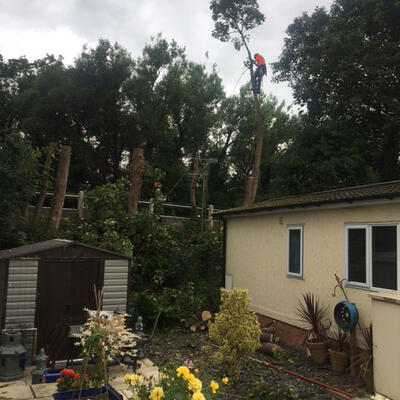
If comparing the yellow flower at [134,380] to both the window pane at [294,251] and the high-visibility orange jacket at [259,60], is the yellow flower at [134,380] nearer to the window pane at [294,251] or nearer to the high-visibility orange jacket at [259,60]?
the window pane at [294,251]

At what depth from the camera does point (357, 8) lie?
21.1 m

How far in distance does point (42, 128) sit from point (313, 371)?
23.5m

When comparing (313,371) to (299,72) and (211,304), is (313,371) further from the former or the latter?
(299,72)

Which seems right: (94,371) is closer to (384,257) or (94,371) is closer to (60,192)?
(384,257)

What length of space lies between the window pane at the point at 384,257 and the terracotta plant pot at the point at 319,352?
5.45ft

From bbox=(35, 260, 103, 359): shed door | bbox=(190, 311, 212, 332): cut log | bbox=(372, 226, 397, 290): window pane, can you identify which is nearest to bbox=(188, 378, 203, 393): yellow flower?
bbox=(372, 226, 397, 290): window pane

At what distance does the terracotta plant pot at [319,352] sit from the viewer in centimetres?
793

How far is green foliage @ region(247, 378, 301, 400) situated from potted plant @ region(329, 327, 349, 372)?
1.48 meters

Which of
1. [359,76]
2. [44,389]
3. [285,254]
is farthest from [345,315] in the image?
[359,76]

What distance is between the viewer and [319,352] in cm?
793

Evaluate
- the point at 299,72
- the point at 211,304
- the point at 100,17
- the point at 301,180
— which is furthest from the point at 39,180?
the point at 299,72

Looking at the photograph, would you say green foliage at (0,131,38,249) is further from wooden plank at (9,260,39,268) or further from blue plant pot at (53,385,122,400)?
blue plant pot at (53,385,122,400)

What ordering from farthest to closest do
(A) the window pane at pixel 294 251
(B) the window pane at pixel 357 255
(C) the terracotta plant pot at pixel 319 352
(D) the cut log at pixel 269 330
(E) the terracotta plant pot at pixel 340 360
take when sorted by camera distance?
(D) the cut log at pixel 269 330 → (A) the window pane at pixel 294 251 → (C) the terracotta plant pot at pixel 319 352 → (B) the window pane at pixel 357 255 → (E) the terracotta plant pot at pixel 340 360

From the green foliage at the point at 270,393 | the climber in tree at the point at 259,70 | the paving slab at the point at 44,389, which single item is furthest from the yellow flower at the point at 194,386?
the climber in tree at the point at 259,70
